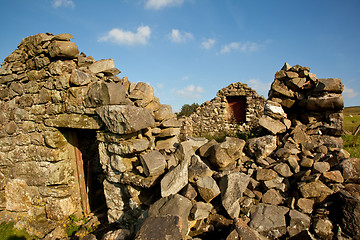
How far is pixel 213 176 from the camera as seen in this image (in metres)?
3.39

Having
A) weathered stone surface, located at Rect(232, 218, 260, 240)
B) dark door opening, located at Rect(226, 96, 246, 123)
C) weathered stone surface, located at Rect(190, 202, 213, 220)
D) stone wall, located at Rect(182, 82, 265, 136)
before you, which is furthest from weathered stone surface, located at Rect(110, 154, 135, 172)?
dark door opening, located at Rect(226, 96, 246, 123)

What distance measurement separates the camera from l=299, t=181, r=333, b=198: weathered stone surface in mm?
2912

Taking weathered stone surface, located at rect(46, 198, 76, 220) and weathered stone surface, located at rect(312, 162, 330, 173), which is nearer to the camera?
weathered stone surface, located at rect(312, 162, 330, 173)

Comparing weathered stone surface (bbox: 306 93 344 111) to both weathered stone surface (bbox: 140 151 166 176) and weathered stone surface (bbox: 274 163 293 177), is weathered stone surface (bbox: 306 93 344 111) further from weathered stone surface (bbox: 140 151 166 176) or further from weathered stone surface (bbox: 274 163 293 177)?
weathered stone surface (bbox: 140 151 166 176)

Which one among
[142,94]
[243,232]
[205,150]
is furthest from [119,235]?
[142,94]

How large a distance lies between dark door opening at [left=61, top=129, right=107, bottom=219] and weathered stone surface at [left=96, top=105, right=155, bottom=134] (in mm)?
1847

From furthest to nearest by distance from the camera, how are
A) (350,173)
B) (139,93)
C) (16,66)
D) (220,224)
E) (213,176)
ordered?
(16,66)
(139,93)
(213,176)
(350,173)
(220,224)

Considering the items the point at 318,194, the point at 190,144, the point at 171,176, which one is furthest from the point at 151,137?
the point at 318,194

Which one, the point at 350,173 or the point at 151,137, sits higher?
the point at 151,137

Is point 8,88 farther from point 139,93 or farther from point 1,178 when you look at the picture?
point 139,93

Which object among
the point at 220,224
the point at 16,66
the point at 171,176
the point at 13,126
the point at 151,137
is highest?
the point at 16,66

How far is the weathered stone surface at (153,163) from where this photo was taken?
3.33 metres

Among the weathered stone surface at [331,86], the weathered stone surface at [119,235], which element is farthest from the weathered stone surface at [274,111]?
the weathered stone surface at [119,235]

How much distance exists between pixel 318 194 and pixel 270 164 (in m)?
0.81
